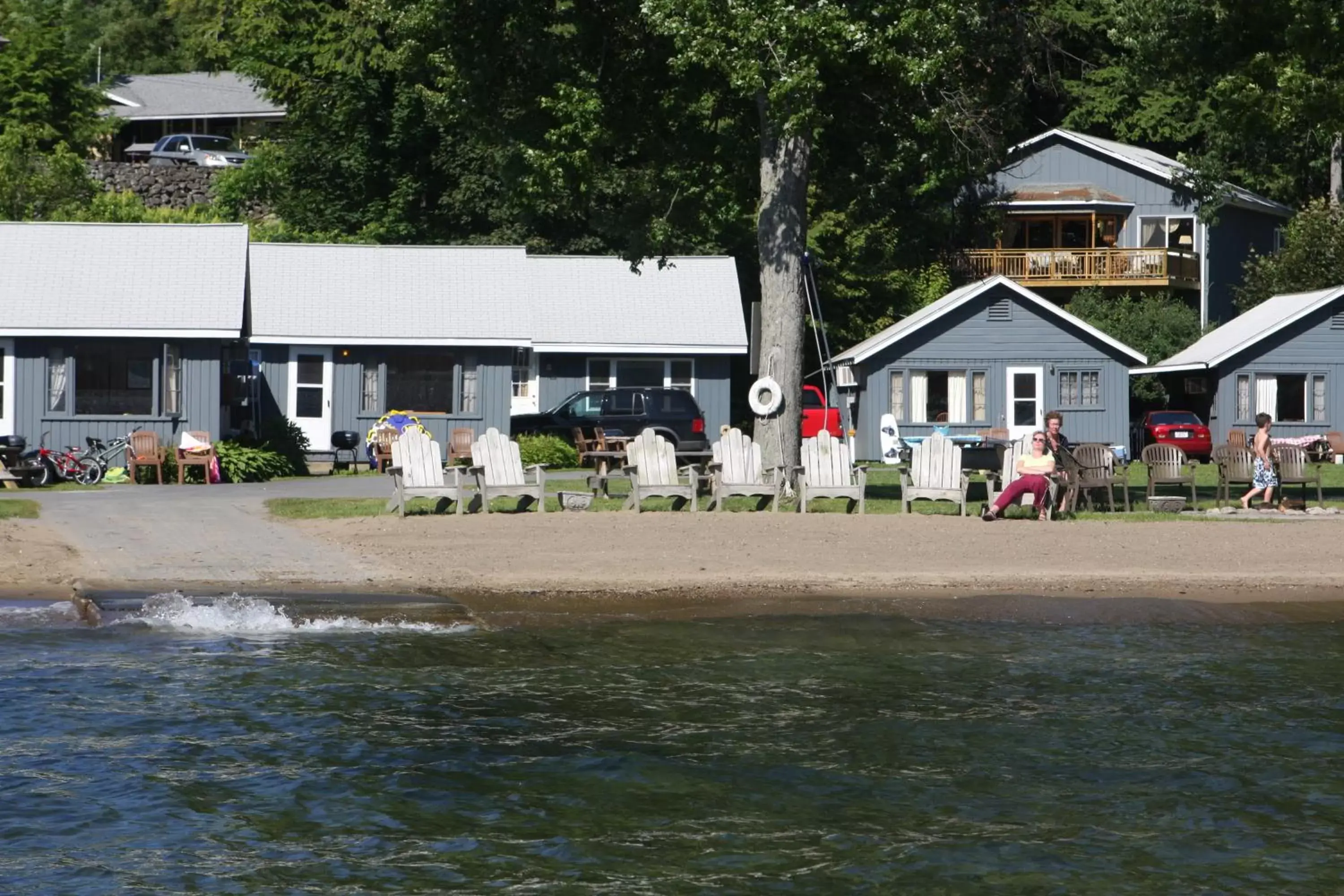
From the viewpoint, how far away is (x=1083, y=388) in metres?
40.7

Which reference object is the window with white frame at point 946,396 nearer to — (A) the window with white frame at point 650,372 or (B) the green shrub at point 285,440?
(A) the window with white frame at point 650,372

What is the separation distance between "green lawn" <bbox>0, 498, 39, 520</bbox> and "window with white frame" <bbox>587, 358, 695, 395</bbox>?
56.3ft

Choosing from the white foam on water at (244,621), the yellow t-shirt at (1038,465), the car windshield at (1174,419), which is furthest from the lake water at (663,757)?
the car windshield at (1174,419)

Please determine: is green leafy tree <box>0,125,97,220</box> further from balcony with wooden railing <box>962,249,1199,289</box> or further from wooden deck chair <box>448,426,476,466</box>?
balcony with wooden railing <box>962,249,1199,289</box>

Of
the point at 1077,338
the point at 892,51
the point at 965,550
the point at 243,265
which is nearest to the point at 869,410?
the point at 1077,338

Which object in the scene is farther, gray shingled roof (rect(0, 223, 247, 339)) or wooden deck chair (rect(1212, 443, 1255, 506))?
gray shingled roof (rect(0, 223, 247, 339))

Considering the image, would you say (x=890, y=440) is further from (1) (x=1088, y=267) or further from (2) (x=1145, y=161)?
(2) (x=1145, y=161)

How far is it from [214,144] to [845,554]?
6127cm

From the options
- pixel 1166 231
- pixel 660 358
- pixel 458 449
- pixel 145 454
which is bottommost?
pixel 145 454

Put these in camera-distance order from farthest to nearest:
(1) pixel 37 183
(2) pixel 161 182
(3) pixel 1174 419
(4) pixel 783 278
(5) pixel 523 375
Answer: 1. (2) pixel 161 182
2. (1) pixel 37 183
3. (3) pixel 1174 419
4. (5) pixel 523 375
5. (4) pixel 783 278

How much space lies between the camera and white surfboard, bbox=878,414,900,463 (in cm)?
3897

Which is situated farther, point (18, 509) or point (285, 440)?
point (285, 440)

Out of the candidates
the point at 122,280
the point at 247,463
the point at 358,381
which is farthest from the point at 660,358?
the point at 122,280

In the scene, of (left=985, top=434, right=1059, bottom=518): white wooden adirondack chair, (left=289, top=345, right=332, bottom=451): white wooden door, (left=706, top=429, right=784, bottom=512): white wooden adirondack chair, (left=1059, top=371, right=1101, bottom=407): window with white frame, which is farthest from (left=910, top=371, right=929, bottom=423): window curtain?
(left=706, top=429, right=784, bottom=512): white wooden adirondack chair
